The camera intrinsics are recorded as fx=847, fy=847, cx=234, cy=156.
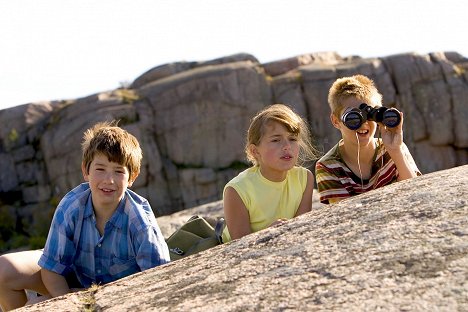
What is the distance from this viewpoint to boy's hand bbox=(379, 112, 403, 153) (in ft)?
16.5

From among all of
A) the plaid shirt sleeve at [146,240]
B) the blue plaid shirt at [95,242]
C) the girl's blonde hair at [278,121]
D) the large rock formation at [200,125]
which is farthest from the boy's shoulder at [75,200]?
the large rock formation at [200,125]

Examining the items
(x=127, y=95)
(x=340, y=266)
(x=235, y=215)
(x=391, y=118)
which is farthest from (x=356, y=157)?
(x=127, y=95)

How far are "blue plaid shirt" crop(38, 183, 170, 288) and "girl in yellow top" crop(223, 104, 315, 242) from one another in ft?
2.00

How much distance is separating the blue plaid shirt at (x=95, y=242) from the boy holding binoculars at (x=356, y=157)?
4.24ft

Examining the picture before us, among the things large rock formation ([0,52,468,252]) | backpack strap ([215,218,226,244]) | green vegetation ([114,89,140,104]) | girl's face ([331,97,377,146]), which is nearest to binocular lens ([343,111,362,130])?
girl's face ([331,97,377,146])

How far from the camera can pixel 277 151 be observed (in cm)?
515

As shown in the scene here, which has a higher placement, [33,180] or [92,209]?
[92,209]

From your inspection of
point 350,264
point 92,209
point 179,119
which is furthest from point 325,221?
point 179,119

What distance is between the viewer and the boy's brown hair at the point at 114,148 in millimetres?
4664

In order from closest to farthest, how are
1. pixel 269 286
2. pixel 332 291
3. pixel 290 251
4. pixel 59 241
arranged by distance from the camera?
pixel 332 291 → pixel 269 286 → pixel 290 251 → pixel 59 241

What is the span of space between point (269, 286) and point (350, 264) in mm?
283

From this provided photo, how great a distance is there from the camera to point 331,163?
548 centimetres

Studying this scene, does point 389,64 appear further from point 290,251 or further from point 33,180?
point 290,251

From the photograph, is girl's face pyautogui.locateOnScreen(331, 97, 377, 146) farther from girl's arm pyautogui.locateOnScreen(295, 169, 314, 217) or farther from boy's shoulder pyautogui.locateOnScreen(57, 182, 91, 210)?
boy's shoulder pyautogui.locateOnScreen(57, 182, 91, 210)
